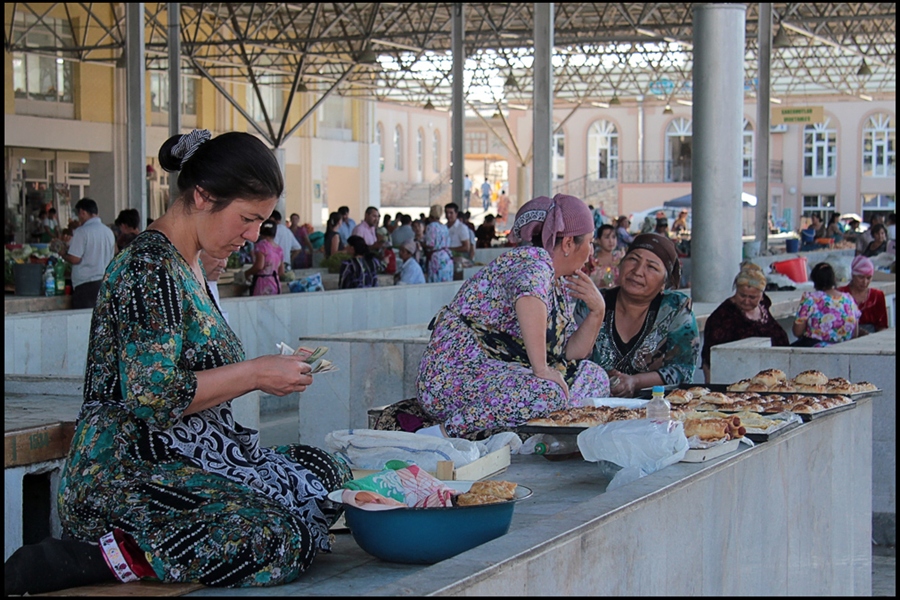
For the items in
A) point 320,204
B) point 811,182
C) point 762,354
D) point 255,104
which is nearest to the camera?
point 762,354

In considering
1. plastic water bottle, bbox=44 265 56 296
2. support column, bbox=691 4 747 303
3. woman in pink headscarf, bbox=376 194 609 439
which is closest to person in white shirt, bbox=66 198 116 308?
plastic water bottle, bbox=44 265 56 296

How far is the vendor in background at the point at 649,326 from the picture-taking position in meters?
6.72

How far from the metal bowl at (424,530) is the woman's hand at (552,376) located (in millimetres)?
1868

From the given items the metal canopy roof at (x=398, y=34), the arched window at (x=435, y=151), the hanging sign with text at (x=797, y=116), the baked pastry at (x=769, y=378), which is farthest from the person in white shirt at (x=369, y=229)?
the arched window at (x=435, y=151)

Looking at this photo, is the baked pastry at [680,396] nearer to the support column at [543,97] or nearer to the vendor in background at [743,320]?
the vendor in background at [743,320]

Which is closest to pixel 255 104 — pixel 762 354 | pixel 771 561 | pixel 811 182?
pixel 811 182

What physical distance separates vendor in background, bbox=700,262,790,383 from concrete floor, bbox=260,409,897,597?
1637mm

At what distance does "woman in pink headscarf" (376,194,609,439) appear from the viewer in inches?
213

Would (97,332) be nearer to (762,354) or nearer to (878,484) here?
(762,354)

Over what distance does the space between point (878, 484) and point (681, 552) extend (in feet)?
13.0

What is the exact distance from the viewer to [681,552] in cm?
410

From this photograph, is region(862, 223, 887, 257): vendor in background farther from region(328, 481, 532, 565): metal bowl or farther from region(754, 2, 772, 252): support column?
region(328, 481, 532, 565): metal bowl

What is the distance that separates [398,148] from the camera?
190 feet

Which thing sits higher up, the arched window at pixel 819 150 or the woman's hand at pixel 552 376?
the arched window at pixel 819 150
